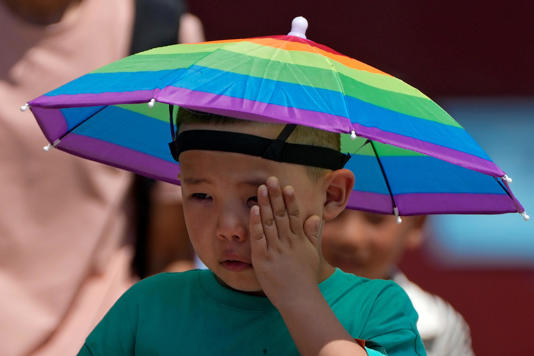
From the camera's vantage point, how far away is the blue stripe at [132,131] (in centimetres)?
238

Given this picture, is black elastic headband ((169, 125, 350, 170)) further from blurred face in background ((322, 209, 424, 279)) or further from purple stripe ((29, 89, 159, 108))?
blurred face in background ((322, 209, 424, 279))

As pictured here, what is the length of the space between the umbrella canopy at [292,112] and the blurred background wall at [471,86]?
2735 millimetres

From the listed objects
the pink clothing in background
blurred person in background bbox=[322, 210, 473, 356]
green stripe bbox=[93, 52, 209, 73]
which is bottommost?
blurred person in background bbox=[322, 210, 473, 356]

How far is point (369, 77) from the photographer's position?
206 centimetres

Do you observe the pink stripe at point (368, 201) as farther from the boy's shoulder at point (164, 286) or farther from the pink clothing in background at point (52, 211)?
the pink clothing in background at point (52, 211)

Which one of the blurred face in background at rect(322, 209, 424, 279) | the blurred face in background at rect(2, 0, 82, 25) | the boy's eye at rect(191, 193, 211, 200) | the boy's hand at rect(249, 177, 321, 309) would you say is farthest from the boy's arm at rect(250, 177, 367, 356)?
the blurred face in background at rect(322, 209, 424, 279)

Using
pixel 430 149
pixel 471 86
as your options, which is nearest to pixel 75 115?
pixel 430 149

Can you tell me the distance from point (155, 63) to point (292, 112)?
343 millimetres

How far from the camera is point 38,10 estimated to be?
9.93 ft

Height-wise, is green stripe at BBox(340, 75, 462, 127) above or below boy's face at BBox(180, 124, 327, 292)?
above

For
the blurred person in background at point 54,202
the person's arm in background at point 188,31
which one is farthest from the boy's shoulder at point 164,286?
the person's arm in background at point 188,31

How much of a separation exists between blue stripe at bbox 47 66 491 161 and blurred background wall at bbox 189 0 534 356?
318 centimetres

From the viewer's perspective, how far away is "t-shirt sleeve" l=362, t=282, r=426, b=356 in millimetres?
1991

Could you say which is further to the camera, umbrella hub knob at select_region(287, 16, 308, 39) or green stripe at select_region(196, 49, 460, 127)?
umbrella hub knob at select_region(287, 16, 308, 39)
